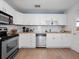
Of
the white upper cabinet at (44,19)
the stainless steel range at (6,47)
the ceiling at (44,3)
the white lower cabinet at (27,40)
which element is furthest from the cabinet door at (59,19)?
the stainless steel range at (6,47)

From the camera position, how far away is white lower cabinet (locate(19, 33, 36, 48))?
6938mm

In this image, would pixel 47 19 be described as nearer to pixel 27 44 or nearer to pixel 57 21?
pixel 57 21

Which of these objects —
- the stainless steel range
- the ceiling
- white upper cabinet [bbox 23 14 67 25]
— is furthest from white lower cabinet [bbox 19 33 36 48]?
the stainless steel range

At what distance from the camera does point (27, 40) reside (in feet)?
22.8

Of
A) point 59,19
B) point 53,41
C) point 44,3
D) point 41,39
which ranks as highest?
point 44,3

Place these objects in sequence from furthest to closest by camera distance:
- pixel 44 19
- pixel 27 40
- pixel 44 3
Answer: pixel 44 19
pixel 27 40
pixel 44 3

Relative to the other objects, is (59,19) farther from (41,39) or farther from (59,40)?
(41,39)

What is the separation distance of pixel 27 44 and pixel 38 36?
81 cm

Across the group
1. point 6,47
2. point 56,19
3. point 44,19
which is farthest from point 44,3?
point 6,47

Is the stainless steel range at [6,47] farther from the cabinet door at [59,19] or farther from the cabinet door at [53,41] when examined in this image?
the cabinet door at [59,19]

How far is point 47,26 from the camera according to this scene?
8.00 meters

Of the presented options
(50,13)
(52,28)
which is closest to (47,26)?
(52,28)

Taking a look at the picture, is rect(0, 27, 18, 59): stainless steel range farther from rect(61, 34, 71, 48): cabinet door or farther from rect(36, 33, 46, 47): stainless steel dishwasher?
rect(61, 34, 71, 48): cabinet door

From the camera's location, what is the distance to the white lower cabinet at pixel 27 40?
694 centimetres
